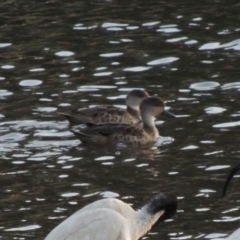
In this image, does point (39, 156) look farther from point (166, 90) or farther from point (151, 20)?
point (151, 20)

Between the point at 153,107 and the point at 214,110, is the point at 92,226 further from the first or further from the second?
the point at 214,110

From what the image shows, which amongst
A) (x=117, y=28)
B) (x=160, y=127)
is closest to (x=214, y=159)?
(x=160, y=127)

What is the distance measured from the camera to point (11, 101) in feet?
40.4

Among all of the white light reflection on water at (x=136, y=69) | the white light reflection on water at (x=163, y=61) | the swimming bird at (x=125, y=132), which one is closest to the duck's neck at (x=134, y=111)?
the swimming bird at (x=125, y=132)

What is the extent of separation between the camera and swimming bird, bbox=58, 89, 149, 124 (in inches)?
464

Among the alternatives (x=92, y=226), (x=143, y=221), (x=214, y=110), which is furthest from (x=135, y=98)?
(x=92, y=226)

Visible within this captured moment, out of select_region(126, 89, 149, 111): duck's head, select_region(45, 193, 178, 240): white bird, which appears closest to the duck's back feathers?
select_region(126, 89, 149, 111): duck's head

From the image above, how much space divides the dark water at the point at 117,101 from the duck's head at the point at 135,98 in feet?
1.12

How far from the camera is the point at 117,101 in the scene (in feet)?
41.3

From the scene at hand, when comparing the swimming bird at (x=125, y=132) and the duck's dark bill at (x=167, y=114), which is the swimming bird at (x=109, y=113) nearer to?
the swimming bird at (x=125, y=132)

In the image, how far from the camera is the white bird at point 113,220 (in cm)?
762

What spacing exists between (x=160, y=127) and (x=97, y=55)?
199cm

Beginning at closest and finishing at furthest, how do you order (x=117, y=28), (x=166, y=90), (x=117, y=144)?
(x=117, y=144), (x=166, y=90), (x=117, y=28)

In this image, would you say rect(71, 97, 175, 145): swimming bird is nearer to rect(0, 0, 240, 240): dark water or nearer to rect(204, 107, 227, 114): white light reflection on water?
rect(0, 0, 240, 240): dark water
